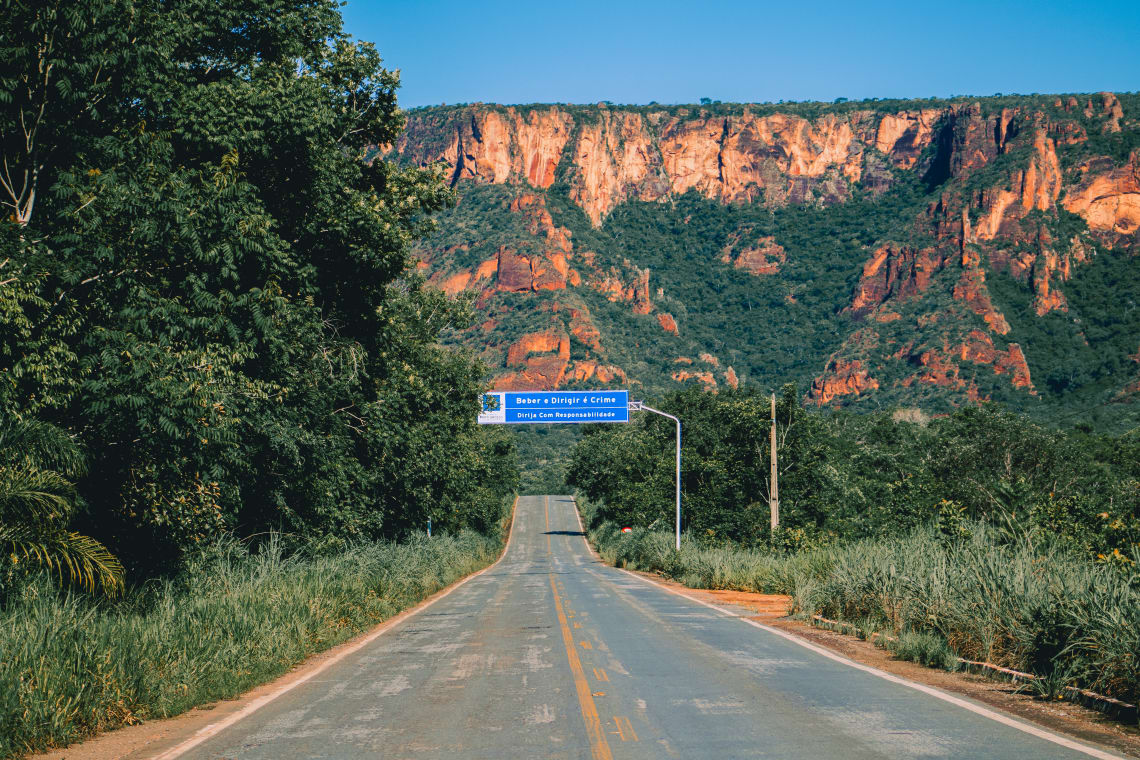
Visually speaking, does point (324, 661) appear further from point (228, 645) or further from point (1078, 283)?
point (1078, 283)

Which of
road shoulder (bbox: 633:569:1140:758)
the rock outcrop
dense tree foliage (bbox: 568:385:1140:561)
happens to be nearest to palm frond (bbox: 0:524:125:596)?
road shoulder (bbox: 633:569:1140:758)

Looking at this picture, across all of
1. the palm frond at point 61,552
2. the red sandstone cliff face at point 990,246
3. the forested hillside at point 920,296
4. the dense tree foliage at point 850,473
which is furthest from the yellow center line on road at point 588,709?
the red sandstone cliff face at point 990,246

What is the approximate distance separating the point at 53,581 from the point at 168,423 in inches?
85.6

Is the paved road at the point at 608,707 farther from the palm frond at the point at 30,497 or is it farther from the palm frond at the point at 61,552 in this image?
the palm frond at the point at 30,497

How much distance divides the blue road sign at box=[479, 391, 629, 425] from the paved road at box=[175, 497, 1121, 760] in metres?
23.8

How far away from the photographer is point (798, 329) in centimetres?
18275

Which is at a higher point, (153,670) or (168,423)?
(168,423)

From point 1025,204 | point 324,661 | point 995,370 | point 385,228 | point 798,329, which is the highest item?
point 1025,204

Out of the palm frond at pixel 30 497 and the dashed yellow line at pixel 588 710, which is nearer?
the dashed yellow line at pixel 588 710

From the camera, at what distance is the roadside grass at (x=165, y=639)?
7.63 metres

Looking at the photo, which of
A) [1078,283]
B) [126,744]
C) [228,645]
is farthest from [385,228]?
[1078,283]

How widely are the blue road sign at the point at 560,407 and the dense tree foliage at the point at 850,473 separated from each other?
26.0ft

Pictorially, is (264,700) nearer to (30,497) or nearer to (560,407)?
(30,497)

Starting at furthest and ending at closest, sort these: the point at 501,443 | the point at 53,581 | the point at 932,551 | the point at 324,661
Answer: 1. the point at 501,443
2. the point at 932,551
3. the point at 324,661
4. the point at 53,581
